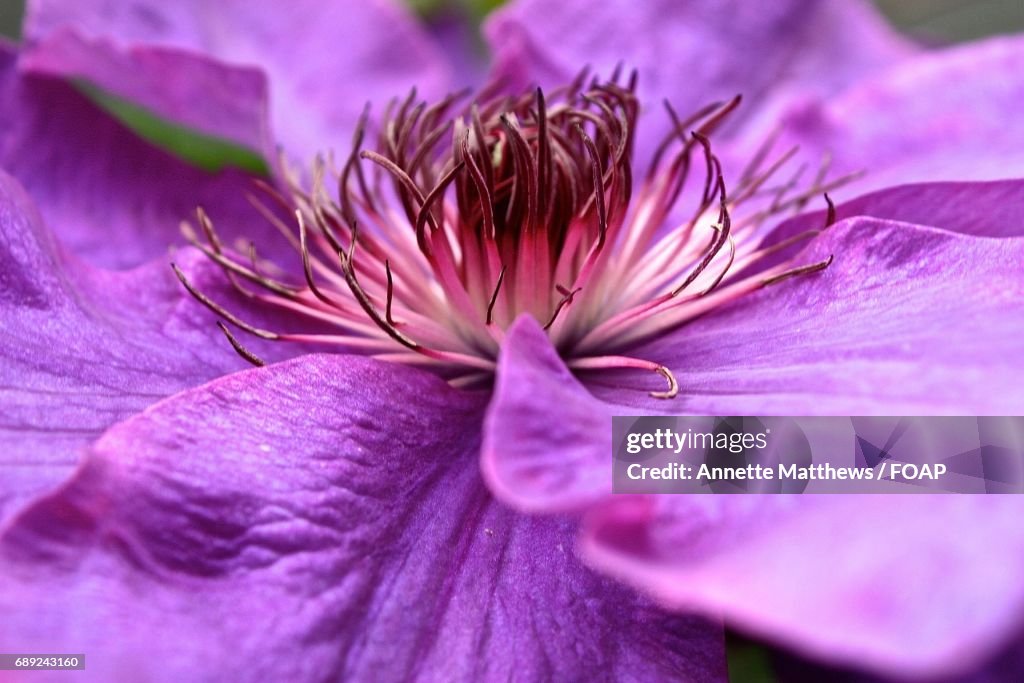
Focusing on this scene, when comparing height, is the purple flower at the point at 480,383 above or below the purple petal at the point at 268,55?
below

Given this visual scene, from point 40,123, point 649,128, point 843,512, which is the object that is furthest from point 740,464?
point 40,123

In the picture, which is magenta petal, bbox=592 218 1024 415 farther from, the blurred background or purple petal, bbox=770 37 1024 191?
the blurred background

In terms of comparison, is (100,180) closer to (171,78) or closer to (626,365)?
(171,78)

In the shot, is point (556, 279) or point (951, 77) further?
point (951, 77)

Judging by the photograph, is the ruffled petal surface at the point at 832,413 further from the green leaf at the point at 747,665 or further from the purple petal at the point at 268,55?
the purple petal at the point at 268,55

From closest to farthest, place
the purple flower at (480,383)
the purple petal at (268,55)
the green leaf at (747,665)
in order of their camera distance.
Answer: the purple flower at (480,383), the green leaf at (747,665), the purple petal at (268,55)

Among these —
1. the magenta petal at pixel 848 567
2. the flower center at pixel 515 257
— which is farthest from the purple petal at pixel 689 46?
the magenta petal at pixel 848 567

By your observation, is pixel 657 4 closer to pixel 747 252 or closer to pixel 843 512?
pixel 747 252

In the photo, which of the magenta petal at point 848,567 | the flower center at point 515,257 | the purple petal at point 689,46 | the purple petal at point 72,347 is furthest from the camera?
the purple petal at point 689,46

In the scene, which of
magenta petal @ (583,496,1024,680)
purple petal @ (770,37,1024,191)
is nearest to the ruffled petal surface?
magenta petal @ (583,496,1024,680)
